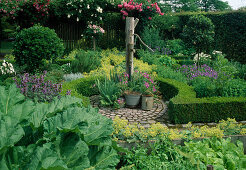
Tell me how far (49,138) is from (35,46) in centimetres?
643

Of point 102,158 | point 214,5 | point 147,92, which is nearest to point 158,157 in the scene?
point 102,158

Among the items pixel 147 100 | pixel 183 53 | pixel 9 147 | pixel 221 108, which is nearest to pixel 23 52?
pixel 147 100

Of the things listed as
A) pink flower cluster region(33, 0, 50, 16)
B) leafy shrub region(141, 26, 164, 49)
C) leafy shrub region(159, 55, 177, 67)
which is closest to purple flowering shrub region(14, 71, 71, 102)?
leafy shrub region(159, 55, 177, 67)

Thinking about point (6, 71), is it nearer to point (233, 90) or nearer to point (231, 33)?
point (233, 90)

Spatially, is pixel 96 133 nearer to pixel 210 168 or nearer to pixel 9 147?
pixel 9 147

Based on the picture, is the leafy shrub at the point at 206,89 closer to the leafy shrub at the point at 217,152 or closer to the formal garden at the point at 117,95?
the formal garden at the point at 117,95

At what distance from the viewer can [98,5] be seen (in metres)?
13.5

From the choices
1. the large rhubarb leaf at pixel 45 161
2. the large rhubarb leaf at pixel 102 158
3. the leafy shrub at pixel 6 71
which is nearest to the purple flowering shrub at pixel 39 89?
the leafy shrub at pixel 6 71

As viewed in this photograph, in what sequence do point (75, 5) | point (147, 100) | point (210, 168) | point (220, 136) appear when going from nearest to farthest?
point (210, 168) < point (220, 136) < point (147, 100) < point (75, 5)

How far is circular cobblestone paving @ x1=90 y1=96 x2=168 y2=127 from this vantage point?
17.7 feet

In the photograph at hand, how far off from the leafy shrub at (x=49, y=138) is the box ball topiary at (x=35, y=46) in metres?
5.70

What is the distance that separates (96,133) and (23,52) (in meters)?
6.45

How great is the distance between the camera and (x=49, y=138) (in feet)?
5.92

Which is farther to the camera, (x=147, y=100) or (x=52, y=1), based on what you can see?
(x=52, y=1)
